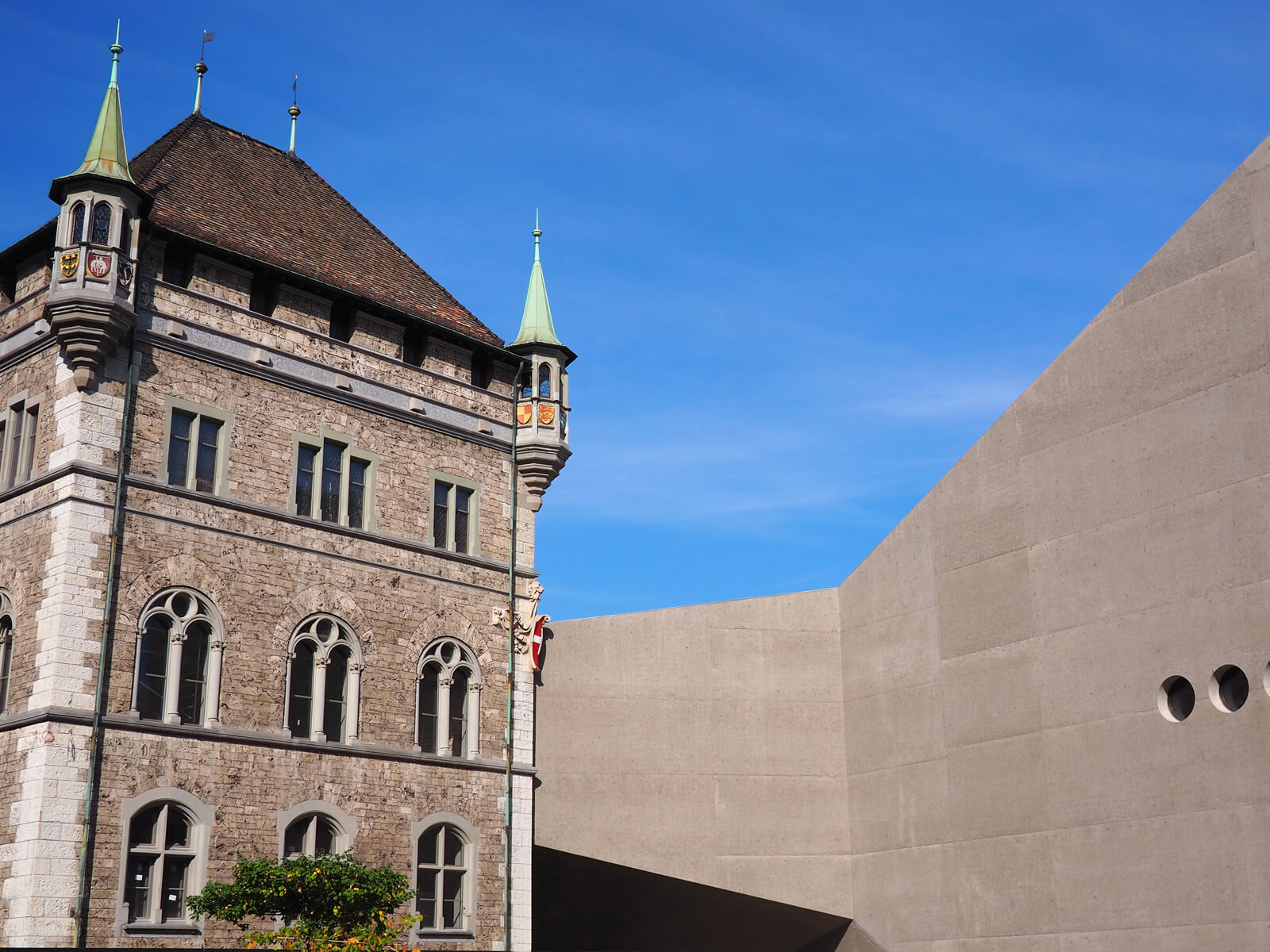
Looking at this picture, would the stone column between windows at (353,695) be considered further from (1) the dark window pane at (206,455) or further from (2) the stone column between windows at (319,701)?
(1) the dark window pane at (206,455)

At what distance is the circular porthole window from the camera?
89.2 ft

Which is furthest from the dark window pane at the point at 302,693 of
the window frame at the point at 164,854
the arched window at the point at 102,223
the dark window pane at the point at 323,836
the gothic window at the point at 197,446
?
the arched window at the point at 102,223

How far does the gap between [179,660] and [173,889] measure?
414cm

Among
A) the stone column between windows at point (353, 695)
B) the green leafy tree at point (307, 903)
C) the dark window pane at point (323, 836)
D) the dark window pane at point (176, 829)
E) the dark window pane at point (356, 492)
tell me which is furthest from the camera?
the dark window pane at point (356, 492)

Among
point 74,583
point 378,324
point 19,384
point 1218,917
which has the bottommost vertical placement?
point 1218,917

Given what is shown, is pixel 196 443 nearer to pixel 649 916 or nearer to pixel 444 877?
pixel 444 877

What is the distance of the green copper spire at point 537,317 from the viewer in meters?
35.9

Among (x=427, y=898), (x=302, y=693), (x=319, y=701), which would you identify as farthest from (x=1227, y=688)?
(x=302, y=693)

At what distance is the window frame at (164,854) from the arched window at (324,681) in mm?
2687

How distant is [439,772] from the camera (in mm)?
31297

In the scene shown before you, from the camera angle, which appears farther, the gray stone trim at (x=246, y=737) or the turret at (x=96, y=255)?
the turret at (x=96, y=255)

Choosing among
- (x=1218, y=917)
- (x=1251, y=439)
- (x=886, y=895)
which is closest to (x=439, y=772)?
(x=886, y=895)

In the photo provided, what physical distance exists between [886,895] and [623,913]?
21.5 ft

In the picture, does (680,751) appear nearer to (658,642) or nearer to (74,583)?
(658,642)
